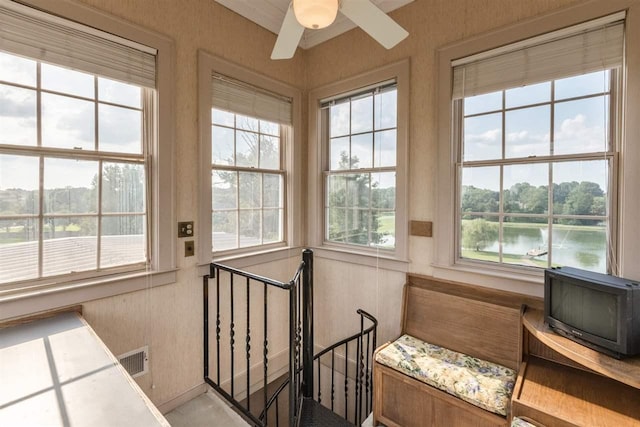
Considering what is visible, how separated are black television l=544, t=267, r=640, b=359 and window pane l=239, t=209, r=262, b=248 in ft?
7.04

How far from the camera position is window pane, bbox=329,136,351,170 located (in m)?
2.90

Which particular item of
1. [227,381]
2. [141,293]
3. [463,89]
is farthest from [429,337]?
[141,293]

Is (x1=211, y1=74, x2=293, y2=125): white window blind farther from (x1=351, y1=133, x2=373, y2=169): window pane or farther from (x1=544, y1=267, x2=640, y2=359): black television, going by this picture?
(x1=544, y1=267, x2=640, y2=359): black television

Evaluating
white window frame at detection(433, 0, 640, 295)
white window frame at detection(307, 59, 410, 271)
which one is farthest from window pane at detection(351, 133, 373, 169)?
white window frame at detection(433, 0, 640, 295)

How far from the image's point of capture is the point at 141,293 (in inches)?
79.2

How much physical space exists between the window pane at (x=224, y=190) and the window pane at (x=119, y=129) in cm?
58

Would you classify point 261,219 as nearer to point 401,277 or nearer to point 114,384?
point 401,277

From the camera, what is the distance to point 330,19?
4.01ft

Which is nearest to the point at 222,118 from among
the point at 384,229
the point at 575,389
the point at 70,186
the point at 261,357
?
the point at 70,186

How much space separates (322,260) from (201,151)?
1.51m

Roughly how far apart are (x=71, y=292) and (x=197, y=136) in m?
1.26

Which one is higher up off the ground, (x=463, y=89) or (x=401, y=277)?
(x=463, y=89)

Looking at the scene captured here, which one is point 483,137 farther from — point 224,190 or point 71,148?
point 71,148

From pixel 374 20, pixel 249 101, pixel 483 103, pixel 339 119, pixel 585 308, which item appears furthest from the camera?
pixel 339 119
